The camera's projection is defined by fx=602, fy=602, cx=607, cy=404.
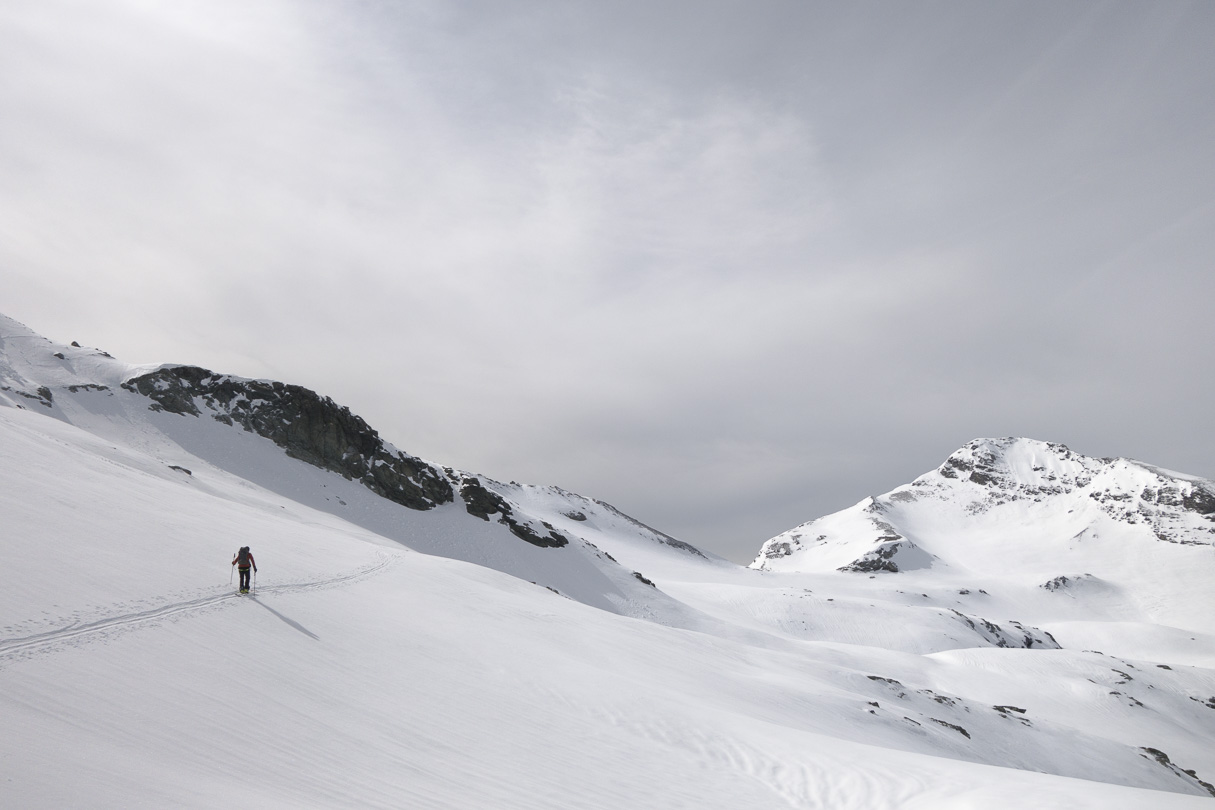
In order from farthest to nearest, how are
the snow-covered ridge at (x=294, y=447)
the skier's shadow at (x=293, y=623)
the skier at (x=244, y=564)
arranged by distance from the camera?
the snow-covered ridge at (x=294, y=447) < the skier at (x=244, y=564) < the skier's shadow at (x=293, y=623)

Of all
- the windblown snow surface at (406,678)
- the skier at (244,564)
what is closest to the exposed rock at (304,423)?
the windblown snow surface at (406,678)

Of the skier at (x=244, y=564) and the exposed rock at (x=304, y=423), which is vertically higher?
the exposed rock at (x=304, y=423)

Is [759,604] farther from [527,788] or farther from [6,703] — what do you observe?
[6,703]

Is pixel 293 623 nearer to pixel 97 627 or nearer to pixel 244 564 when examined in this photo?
pixel 244 564

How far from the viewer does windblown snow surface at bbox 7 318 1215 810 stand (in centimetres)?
739

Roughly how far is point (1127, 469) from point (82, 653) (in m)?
193

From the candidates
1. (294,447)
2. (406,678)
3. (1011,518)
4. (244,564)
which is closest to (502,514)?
(294,447)

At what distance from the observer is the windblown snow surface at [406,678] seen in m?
7.39

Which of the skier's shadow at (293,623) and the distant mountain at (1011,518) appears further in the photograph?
the distant mountain at (1011,518)

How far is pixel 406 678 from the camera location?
12.2m

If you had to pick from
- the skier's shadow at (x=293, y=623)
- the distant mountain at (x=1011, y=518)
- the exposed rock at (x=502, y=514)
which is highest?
the distant mountain at (x=1011, y=518)

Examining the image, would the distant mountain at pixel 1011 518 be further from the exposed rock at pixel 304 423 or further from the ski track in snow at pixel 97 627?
the ski track in snow at pixel 97 627

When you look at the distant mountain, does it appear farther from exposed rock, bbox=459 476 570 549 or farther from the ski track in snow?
the ski track in snow

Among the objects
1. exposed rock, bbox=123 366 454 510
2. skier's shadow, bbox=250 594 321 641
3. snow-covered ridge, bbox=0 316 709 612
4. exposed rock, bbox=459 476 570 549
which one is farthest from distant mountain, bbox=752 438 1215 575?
skier's shadow, bbox=250 594 321 641
